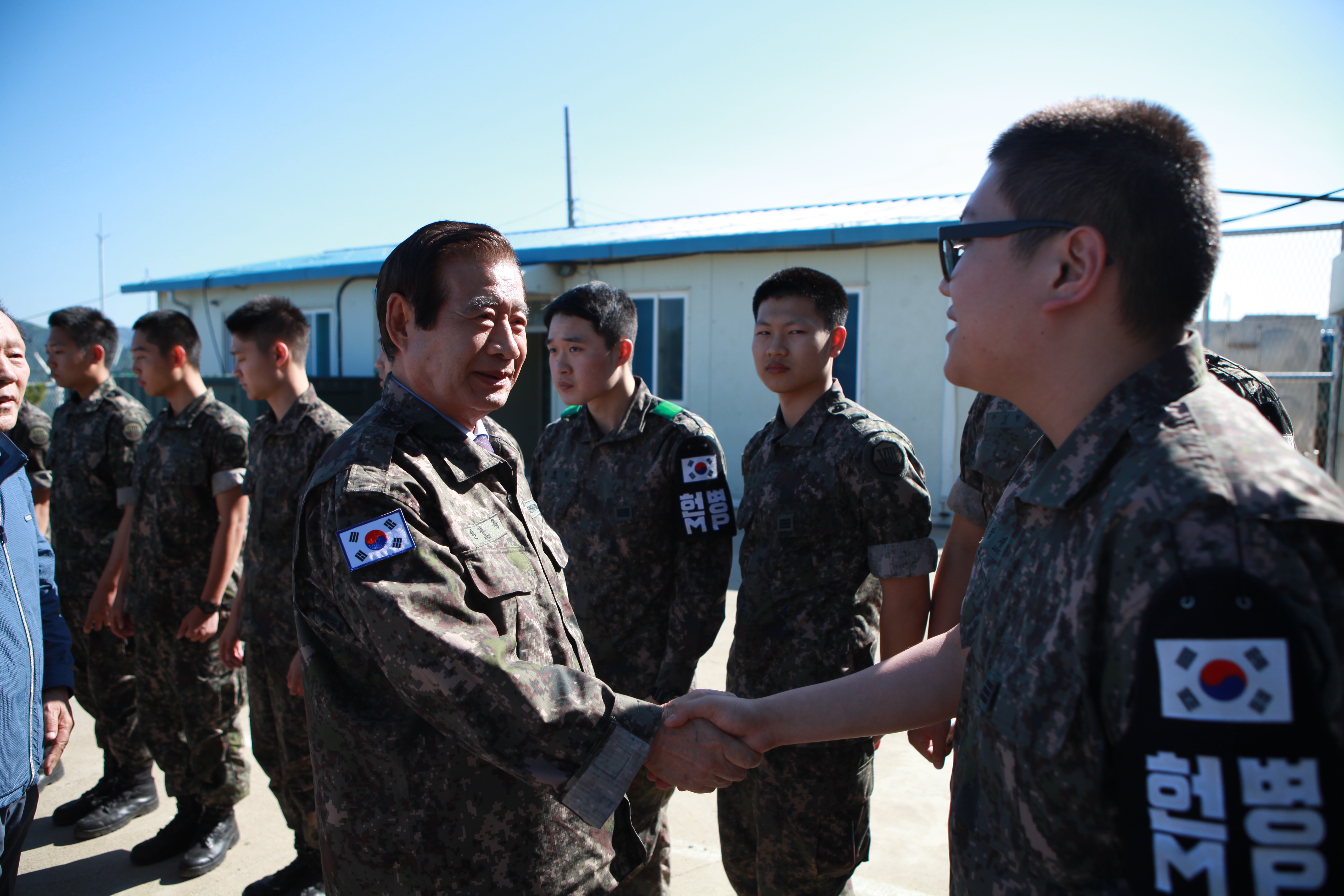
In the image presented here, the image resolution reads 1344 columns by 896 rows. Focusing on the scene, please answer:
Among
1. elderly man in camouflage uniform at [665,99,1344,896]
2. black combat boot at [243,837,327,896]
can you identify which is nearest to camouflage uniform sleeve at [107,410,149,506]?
black combat boot at [243,837,327,896]

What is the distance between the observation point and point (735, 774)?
185 centimetres

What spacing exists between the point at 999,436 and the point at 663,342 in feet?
30.7

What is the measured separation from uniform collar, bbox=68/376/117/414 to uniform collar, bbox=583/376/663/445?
2.85 m

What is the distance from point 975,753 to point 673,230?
12393 millimetres

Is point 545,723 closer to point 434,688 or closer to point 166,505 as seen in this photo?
point 434,688

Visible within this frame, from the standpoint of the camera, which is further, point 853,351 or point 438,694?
point 853,351

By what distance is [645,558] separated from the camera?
117 inches

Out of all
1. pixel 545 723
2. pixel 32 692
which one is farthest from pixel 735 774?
pixel 32 692

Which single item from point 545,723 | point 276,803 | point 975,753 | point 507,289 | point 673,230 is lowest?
point 276,803

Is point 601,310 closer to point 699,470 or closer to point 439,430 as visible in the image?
point 699,470

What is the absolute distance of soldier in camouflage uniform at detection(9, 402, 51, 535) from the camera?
4.94 metres

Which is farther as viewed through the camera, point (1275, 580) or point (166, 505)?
point (166, 505)

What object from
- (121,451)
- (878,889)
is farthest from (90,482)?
(878,889)

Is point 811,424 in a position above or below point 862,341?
below
